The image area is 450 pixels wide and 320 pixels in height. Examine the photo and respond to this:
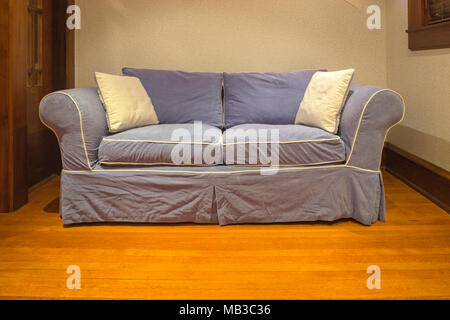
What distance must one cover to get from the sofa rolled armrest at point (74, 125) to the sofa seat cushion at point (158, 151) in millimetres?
72

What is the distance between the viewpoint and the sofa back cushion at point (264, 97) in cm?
303

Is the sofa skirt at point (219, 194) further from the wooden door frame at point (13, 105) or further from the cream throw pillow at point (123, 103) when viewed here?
the wooden door frame at point (13, 105)

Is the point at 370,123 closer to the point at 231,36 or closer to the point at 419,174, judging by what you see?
the point at 419,174

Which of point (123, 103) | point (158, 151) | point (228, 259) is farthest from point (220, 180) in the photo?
point (123, 103)

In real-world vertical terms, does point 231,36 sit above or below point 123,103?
above

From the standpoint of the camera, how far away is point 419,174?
3.10 meters

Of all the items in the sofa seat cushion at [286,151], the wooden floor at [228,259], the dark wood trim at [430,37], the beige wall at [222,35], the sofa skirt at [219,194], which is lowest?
the wooden floor at [228,259]

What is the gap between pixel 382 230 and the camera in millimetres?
2311

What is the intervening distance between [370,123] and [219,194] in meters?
0.96

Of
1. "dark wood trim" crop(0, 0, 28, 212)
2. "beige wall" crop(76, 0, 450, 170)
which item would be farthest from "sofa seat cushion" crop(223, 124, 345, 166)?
"beige wall" crop(76, 0, 450, 170)

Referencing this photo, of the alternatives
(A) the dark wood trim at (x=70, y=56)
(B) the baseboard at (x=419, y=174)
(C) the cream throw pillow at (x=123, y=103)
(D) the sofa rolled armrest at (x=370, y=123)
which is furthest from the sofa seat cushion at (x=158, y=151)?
(B) the baseboard at (x=419, y=174)

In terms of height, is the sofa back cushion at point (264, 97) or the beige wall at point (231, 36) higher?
the beige wall at point (231, 36)

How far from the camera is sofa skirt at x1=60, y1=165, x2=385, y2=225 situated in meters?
2.38
